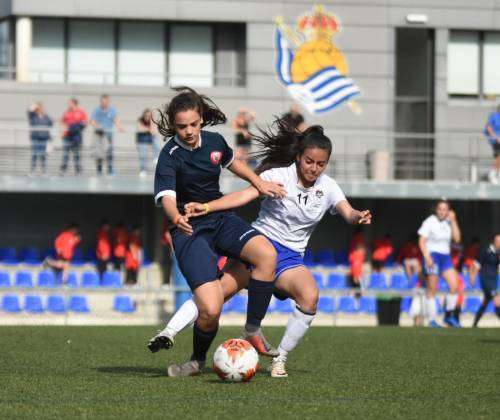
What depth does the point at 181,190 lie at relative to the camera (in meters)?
8.52

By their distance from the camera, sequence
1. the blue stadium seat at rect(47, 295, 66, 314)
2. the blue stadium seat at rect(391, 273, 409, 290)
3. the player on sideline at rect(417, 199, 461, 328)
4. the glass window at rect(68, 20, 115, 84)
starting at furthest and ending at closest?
the glass window at rect(68, 20, 115, 84)
the blue stadium seat at rect(391, 273, 409, 290)
the blue stadium seat at rect(47, 295, 66, 314)
the player on sideline at rect(417, 199, 461, 328)

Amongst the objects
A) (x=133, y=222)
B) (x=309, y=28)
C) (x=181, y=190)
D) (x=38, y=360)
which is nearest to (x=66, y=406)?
(x=181, y=190)

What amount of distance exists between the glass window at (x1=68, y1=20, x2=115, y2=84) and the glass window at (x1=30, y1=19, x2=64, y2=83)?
0.75 ft

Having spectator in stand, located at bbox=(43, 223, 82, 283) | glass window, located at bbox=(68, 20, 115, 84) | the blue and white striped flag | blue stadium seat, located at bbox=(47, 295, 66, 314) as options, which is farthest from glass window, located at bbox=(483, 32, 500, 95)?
blue stadium seat, located at bbox=(47, 295, 66, 314)

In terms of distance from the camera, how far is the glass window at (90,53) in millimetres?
27562

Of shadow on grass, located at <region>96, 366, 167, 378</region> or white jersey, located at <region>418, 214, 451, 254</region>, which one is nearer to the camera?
shadow on grass, located at <region>96, 366, 167, 378</region>

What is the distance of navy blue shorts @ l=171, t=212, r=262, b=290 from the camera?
831 cm

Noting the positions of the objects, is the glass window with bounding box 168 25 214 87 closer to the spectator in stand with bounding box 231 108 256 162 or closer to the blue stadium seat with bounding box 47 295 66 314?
the spectator in stand with bounding box 231 108 256 162

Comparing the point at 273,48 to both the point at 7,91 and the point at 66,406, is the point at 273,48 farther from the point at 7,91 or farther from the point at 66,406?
the point at 66,406

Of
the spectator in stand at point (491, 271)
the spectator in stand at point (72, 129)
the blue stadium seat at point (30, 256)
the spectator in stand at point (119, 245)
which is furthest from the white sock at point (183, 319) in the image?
the blue stadium seat at point (30, 256)

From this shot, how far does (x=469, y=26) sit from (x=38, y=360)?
20383 millimetres

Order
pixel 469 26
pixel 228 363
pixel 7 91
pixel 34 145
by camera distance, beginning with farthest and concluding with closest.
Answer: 1. pixel 469 26
2. pixel 7 91
3. pixel 34 145
4. pixel 228 363

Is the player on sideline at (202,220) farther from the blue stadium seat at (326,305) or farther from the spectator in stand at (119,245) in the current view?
the spectator in stand at (119,245)

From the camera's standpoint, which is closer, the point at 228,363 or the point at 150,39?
the point at 228,363
